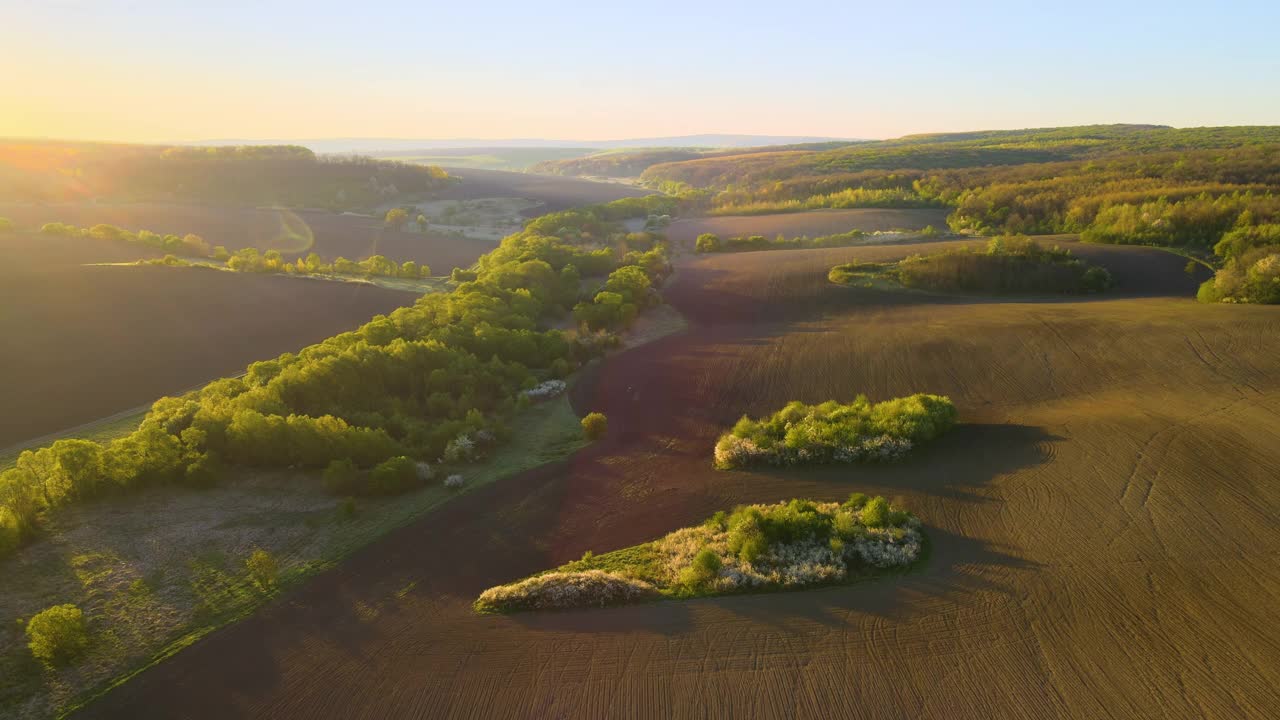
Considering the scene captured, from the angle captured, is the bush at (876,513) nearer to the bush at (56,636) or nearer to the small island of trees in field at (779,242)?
the bush at (56,636)

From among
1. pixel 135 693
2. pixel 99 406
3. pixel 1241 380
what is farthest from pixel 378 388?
pixel 1241 380

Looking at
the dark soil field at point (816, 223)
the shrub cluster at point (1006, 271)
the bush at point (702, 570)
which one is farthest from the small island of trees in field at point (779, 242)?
→ the bush at point (702, 570)

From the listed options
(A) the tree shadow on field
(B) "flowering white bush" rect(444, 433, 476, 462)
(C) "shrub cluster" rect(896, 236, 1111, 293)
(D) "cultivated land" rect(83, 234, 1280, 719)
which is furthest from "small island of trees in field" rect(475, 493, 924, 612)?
(C) "shrub cluster" rect(896, 236, 1111, 293)

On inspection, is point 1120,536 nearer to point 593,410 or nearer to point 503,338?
point 593,410

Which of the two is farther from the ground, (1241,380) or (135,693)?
(1241,380)

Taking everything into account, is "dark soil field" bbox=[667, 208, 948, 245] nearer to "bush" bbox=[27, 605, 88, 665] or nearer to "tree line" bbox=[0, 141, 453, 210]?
"bush" bbox=[27, 605, 88, 665]

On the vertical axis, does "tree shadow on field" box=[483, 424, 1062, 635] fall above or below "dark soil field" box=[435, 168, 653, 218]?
below
